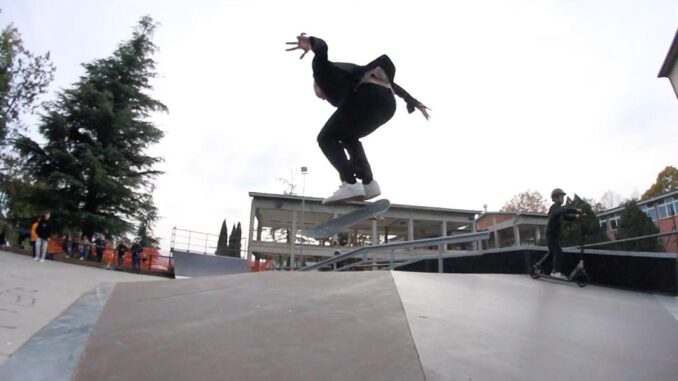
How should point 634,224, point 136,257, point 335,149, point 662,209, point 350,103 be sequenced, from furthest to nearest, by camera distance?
point 662,209, point 634,224, point 136,257, point 335,149, point 350,103

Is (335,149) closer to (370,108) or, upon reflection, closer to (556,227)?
(370,108)

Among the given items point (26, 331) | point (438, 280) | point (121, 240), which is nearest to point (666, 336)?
point (438, 280)

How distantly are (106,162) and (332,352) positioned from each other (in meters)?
20.5

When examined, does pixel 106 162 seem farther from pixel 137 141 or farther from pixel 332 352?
pixel 332 352

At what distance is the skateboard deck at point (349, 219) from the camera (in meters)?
5.42

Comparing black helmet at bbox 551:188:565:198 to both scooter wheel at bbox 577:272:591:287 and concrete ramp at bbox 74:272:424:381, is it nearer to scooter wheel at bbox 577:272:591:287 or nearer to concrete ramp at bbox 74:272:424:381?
scooter wheel at bbox 577:272:591:287

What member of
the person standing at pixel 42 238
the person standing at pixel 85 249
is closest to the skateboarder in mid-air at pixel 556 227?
the person standing at pixel 42 238

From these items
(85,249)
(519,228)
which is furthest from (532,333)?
(519,228)

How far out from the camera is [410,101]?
4836mm

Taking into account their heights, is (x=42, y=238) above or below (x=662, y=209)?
below

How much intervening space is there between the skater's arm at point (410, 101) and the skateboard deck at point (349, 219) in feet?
3.88

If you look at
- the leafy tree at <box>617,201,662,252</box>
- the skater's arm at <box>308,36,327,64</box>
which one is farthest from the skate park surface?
the leafy tree at <box>617,201,662,252</box>

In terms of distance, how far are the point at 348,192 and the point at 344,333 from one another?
1.70 meters

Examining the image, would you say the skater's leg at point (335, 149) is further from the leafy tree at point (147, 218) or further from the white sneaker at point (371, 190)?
the leafy tree at point (147, 218)
